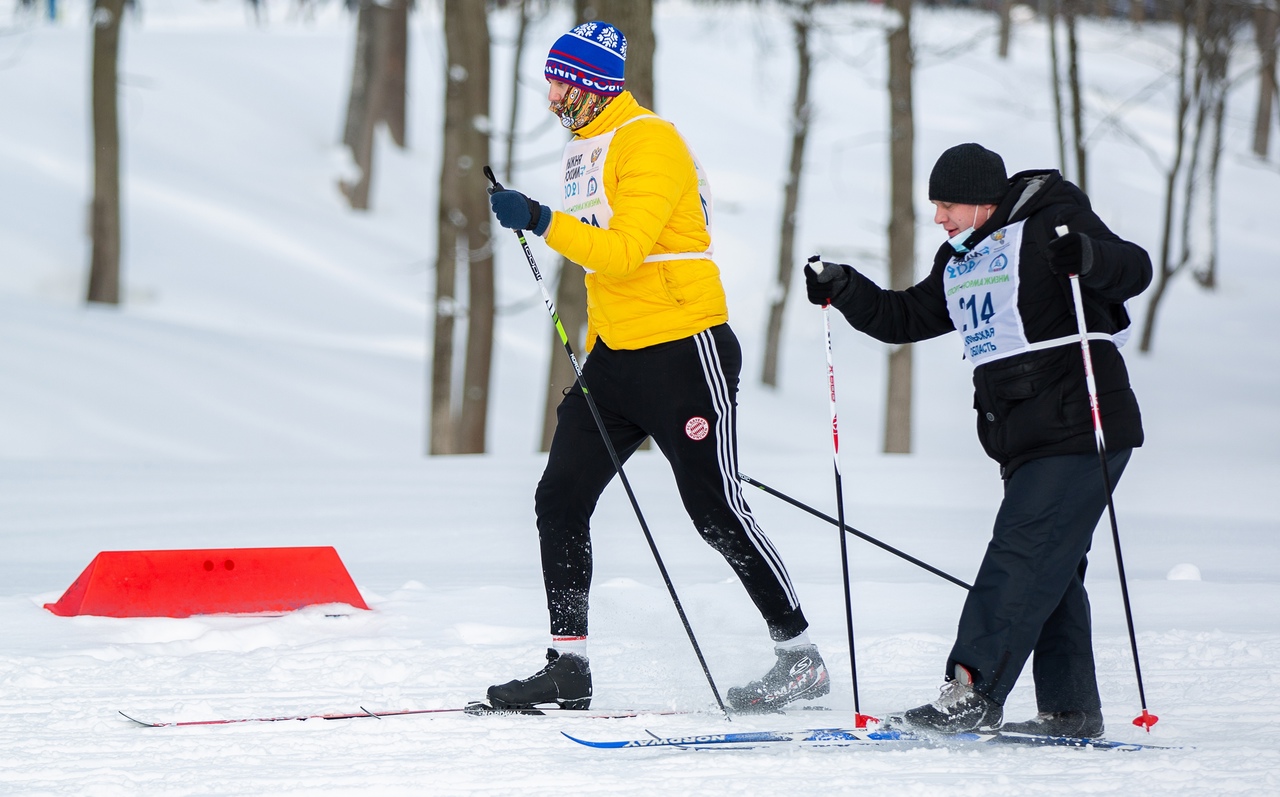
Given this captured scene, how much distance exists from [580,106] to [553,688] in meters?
1.71

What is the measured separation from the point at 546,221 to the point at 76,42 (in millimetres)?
26942

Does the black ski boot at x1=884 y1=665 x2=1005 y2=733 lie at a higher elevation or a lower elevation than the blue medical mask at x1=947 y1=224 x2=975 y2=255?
lower

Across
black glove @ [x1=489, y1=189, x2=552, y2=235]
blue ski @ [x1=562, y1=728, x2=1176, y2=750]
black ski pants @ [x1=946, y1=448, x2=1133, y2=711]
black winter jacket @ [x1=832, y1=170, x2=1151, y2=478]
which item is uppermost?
black glove @ [x1=489, y1=189, x2=552, y2=235]

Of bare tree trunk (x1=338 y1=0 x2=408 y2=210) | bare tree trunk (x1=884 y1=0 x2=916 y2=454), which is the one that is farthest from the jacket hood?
bare tree trunk (x1=338 y1=0 x2=408 y2=210)

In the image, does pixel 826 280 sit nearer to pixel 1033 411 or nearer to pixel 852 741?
pixel 1033 411

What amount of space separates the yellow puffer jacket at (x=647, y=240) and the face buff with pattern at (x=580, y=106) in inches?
1.0

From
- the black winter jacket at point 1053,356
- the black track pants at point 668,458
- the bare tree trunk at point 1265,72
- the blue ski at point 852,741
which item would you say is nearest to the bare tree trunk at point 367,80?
the bare tree trunk at point 1265,72

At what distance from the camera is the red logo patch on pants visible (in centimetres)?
394

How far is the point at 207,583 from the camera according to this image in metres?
5.11

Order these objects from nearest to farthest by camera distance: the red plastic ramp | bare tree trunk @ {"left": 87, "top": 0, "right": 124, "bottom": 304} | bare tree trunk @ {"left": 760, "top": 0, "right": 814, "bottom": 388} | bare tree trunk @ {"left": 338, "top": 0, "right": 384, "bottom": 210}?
the red plastic ramp → bare tree trunk @ {"left": 87, "top": 0, "right": 124, "bottom": 304} → bare tree trunk @ {"left": 760, "top": 0, "right": 814, "bottom": 388} → bare tree trunk @ {"left": 338, "top": 0, "right": 384, "bottom": 210}

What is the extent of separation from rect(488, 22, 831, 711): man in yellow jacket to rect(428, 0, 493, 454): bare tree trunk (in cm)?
799

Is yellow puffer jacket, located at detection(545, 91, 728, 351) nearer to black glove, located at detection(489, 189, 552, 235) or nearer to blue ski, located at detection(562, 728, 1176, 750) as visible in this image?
black glove, located at detection(489, 189, 552, 235)

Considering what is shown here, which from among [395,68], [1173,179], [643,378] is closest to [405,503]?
[643,378]

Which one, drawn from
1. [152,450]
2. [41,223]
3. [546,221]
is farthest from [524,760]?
[41,223]
